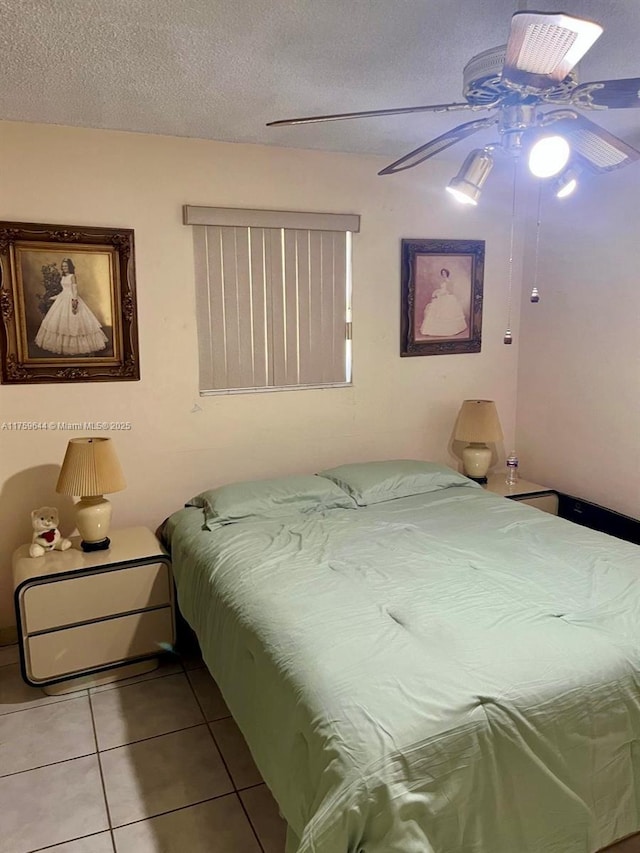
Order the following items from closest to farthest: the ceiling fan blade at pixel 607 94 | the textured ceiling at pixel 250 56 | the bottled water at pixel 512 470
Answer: the ceiling fan blade at pixel 607 94 → the textured ceiling at pixel 250 56 → the bottled water at pixel 512 470

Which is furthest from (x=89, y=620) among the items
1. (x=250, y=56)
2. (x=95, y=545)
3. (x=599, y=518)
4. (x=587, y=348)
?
(x=587, y=348)

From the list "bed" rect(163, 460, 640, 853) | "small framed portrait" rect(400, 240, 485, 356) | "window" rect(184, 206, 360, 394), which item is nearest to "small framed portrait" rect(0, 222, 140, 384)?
"window" rect(184, 206, 360, 394)

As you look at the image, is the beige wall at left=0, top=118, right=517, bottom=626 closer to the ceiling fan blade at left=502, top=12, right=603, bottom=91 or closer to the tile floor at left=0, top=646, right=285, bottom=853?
the tile floor at left=0, top=646, right=285, bottom=853

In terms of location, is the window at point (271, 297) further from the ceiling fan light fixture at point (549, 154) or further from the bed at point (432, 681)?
the ceiling fan light fixture at point (549, 154)

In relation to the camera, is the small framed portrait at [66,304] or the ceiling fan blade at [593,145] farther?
the small framed portrait at [66,304]

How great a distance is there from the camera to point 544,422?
3887 mm

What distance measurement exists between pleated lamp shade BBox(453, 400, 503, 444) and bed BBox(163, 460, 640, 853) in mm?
1063

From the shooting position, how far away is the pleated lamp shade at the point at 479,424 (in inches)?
144

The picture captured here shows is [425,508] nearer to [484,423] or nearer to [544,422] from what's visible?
[484,423]

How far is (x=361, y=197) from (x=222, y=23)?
1.71m

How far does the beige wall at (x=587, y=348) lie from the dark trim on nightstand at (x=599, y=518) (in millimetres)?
63

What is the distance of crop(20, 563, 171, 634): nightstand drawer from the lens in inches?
101

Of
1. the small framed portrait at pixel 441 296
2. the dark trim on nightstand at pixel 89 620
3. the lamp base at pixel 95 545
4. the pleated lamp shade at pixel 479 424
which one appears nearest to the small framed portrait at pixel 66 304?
the lamp base at pixel 95 545

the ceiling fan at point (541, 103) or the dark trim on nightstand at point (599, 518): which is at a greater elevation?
the ceiling fan at point (541, 103)
